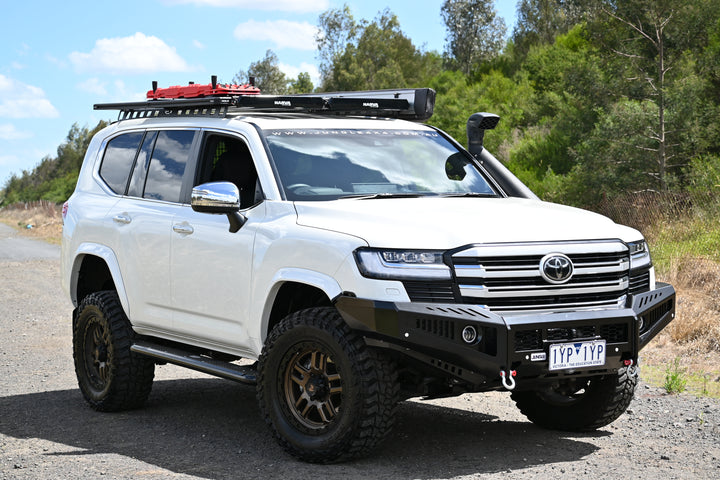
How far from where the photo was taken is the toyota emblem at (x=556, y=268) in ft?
17.5

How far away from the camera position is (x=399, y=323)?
5.16m

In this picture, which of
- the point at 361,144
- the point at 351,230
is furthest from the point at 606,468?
the point at 361,144

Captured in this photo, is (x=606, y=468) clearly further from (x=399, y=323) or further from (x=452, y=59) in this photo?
(x=452, y=59)

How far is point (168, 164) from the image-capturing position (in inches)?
290

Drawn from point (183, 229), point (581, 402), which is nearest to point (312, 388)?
point (183, 229)

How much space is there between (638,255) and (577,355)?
0.93m

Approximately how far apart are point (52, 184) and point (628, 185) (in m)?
92.1

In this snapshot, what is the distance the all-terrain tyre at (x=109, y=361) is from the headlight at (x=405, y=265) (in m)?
2.91

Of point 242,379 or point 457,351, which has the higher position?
point 457,351

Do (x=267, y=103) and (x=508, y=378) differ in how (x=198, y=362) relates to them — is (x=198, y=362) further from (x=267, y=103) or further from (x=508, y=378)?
(x=508, y=378)

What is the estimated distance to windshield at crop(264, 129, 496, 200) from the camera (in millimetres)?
6320

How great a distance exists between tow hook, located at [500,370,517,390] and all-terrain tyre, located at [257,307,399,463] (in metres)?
0.61

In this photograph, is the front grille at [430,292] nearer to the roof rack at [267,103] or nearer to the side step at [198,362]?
the side step at [198,362]

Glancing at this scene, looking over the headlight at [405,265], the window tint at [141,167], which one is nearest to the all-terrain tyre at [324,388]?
the headlight at [405,265]
